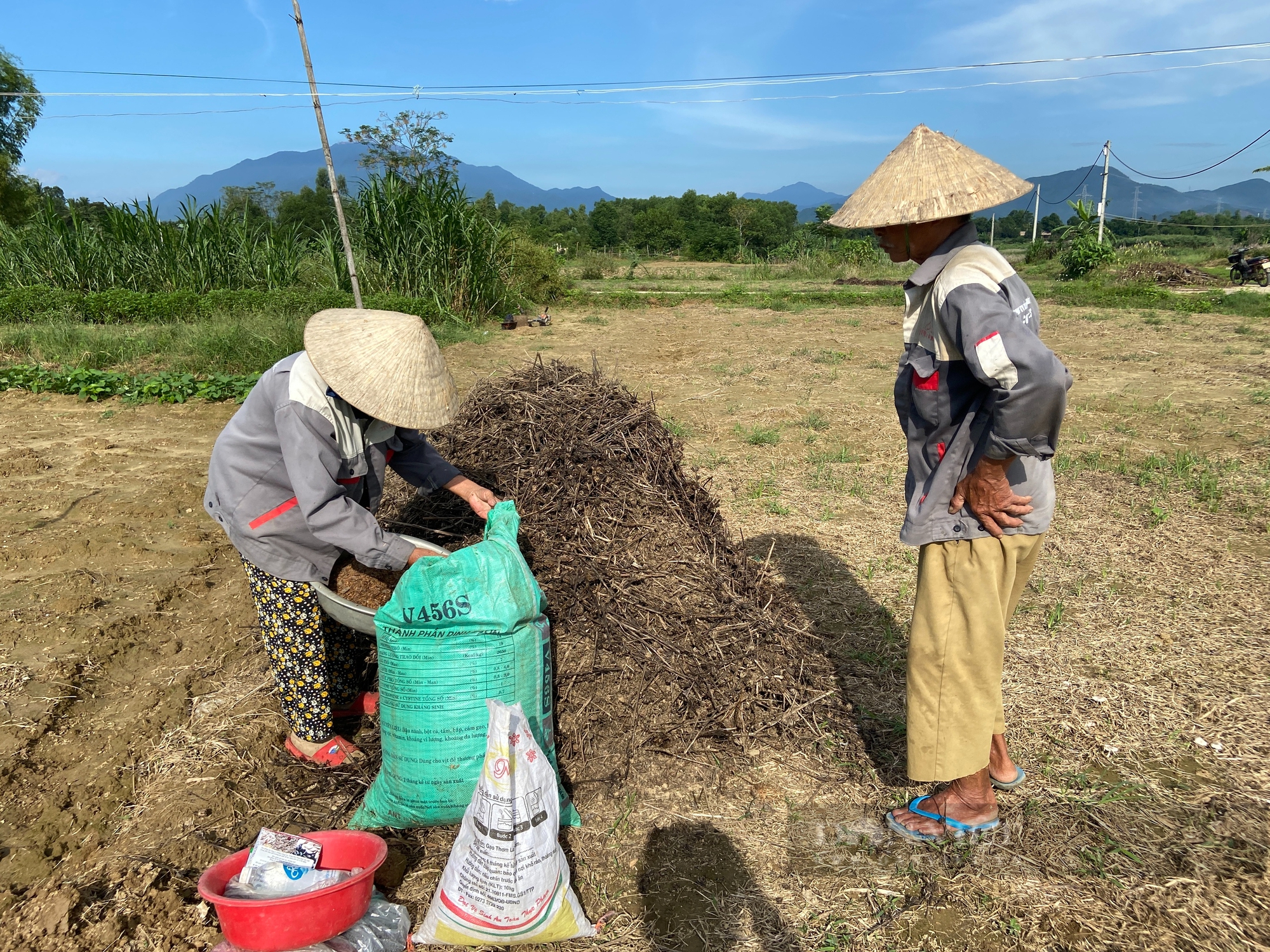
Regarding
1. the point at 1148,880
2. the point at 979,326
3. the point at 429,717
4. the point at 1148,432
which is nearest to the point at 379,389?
the point at 429,717

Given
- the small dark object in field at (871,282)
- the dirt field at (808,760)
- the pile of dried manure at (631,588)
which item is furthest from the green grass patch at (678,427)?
the small dark object in field at (871,282)

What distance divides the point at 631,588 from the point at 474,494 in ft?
2.07

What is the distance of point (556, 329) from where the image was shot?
1326 cm

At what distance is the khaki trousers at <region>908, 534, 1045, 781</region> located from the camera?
72.6 inches

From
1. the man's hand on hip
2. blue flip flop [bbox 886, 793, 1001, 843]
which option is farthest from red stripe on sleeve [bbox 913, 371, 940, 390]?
blue flip flop [bbox 886, 793, 1001, 843]

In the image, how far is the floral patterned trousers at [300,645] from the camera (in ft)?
7.28

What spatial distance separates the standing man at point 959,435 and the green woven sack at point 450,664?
3.20 ft

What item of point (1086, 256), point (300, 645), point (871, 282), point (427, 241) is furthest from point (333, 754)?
point (1086, 256)

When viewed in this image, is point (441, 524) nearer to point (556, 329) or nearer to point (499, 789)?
point (499, 789)

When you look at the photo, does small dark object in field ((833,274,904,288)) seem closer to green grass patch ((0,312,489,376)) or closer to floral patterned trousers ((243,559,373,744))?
green grass patch ((0,312,489,376))

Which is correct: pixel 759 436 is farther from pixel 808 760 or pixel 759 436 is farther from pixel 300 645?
pixel 300 645

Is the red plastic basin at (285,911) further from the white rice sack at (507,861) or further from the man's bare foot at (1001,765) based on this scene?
the man's bare foot at (1001,765)

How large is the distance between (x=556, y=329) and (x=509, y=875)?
1216 centimetres

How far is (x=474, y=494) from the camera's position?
2381 mm
